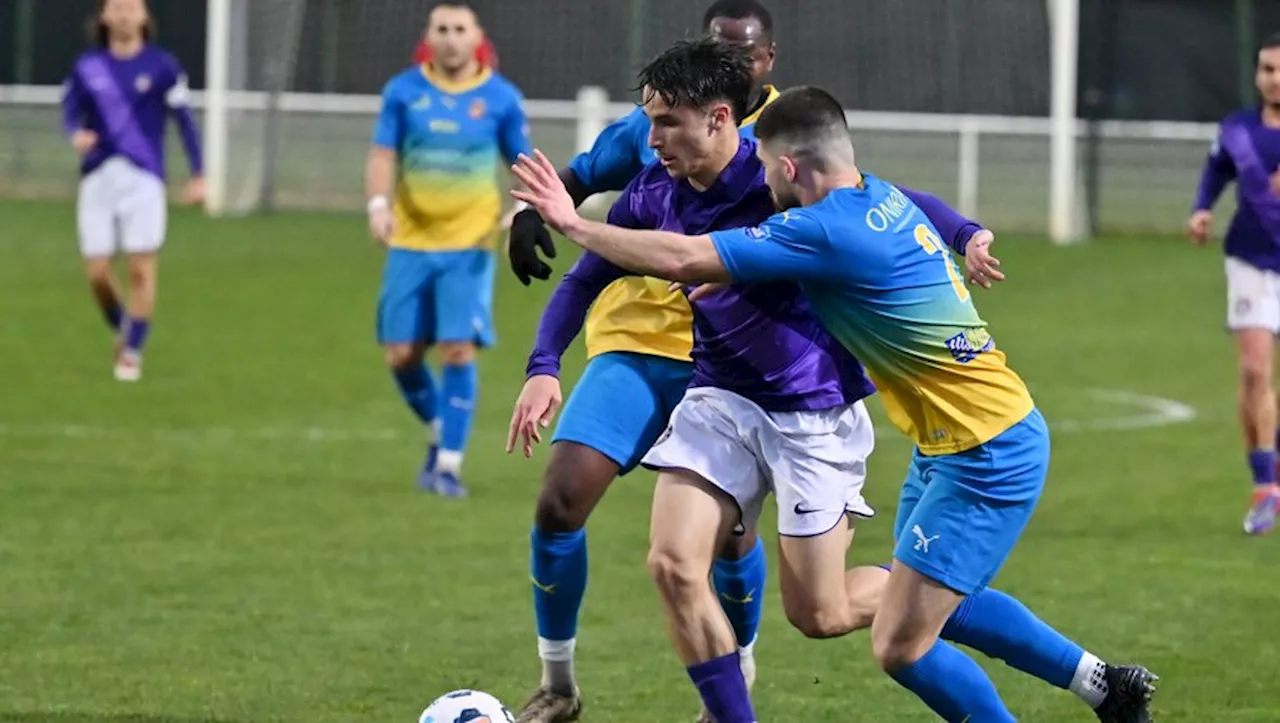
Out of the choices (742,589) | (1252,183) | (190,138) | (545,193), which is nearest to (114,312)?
(190,138)

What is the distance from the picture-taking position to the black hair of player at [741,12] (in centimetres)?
716

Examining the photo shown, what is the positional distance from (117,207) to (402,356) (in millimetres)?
4862

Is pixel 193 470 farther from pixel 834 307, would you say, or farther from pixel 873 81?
pixel 873 81

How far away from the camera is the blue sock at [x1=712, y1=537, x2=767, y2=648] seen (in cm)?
706

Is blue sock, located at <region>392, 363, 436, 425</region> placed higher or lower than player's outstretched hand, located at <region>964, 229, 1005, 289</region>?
lower

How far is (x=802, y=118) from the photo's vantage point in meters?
5.80

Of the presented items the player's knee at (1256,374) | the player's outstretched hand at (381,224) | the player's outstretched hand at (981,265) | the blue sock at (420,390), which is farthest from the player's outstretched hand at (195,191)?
the player's outstretched hand at (981,265)

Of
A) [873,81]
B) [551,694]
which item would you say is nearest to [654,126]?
[551,694]

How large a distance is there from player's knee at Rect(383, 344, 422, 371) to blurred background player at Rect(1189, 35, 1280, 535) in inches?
154

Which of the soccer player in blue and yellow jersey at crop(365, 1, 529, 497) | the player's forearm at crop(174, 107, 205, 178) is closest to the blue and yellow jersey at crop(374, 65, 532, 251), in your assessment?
the soccer player in blue and yellow jersey at crop(365, 1, 529, 497)

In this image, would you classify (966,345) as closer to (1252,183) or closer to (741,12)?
(741,12)

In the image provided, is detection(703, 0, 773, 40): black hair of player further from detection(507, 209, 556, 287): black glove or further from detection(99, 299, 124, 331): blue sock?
detection(99, 299, 124, 331): blue sock

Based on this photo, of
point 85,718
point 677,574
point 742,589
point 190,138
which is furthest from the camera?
point 190,138

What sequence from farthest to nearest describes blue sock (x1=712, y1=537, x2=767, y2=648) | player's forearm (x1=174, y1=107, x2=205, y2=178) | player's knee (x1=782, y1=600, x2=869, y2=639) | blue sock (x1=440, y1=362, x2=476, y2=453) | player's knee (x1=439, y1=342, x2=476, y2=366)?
1. player's forearm (x1=174, y1=107, x2=205, y2=178)
2. player's knee (x1=439, y1=342, x2=476, y2=366)
3. blue sock (x1=440, y1=362, x2=476, y2=453)
4. blue sock (x1=712, y1=537, x2=767, y2=648)
5. player's knee (x1=782, y1=600, x2=869, y2=639)
